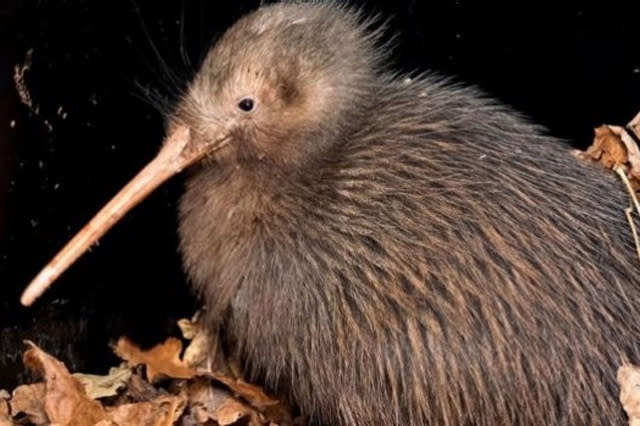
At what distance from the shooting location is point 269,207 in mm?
2262

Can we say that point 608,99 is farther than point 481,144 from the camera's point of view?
Yes

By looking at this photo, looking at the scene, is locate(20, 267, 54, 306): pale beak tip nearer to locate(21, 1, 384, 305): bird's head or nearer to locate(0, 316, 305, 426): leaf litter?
locate(21, 1, 384, 305): bird's head

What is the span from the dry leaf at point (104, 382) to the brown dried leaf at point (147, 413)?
62 millimetres

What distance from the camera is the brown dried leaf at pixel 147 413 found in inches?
91.3

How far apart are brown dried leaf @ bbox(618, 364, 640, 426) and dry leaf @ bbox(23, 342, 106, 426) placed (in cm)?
87

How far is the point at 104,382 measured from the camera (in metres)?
2.46

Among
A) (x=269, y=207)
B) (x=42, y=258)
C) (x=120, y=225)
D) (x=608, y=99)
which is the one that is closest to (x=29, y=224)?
(x=42, y=258)

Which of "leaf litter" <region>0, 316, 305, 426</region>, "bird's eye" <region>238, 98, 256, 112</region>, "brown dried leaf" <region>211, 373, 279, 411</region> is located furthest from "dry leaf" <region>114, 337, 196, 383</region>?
"bird's eye" <region>238, 98, 256, 112</region>

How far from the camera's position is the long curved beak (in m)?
2.19

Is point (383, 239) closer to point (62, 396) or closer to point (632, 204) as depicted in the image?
point (632, 204)

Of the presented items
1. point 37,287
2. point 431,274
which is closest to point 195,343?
point 37,287

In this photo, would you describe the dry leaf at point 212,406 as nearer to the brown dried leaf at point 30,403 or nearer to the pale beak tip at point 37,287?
the brown dried leaf at point 30,403

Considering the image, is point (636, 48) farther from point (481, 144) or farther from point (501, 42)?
point (481, 144)

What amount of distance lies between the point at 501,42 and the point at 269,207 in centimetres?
67
